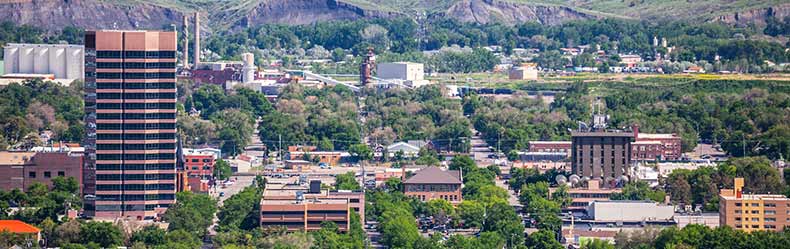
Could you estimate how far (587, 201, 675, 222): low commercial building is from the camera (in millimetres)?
99250

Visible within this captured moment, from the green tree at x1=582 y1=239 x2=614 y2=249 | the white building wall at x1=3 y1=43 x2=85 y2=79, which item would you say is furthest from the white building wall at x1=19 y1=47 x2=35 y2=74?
the green tree at x1=582 y1=239 x2=614 y2=249

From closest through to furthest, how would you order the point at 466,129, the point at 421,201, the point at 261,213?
1. the point at 261,213
2. the point at 421,201
3. the point at 466,129

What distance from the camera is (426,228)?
100m

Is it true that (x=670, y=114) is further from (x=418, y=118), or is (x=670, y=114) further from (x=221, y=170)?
(x=221, y=170)

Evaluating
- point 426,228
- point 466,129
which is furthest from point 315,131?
point 426,228

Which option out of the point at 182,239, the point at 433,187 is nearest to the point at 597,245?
the point at 182,239

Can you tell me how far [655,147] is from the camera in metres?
134

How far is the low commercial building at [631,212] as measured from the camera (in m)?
99.2

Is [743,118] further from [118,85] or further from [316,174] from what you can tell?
[118,85]

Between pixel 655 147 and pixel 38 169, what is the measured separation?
38934 mm

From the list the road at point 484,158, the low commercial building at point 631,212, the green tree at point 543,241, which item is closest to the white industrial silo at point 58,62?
the road at point 484,158

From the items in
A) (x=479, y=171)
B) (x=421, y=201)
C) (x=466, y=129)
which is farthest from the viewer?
(x=466, y=129)

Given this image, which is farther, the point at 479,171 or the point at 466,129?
the point at 466,129

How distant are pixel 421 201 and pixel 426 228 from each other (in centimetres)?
810
